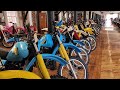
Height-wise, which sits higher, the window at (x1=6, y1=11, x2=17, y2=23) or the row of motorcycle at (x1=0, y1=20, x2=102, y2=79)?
the window at (x1=6, y1=11, x2=17, y2=23)

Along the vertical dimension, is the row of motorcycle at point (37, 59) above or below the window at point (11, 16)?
below

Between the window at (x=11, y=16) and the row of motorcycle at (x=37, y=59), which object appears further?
the window at (x=11, y=16)

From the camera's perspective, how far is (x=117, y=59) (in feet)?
13.0

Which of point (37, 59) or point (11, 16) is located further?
point (11, 16)

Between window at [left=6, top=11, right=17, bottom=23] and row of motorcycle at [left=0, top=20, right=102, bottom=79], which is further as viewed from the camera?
window at [left=6, top=11, right=17, bottom=23]

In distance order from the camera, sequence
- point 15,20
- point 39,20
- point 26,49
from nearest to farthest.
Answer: point 26,49, point 15,20, point 39,20

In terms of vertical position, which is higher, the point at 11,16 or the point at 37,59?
the point at 11,16

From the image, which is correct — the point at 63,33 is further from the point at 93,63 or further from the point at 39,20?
the point at 39,20
